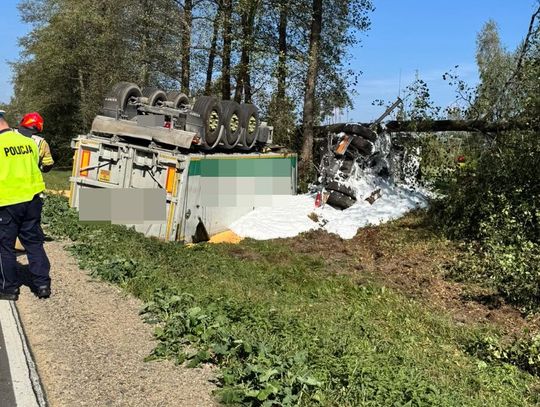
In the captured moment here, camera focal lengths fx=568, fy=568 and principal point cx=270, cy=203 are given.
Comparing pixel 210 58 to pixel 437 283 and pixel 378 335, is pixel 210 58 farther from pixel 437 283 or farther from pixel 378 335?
pixel 378 335

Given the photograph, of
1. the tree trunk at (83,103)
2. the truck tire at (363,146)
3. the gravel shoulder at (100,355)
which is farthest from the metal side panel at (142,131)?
the tree trunk at (83,103)

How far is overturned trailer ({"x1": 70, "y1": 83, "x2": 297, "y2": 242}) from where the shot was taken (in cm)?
973

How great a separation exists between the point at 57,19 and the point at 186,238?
21934mm

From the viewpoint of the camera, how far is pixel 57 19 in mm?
27641

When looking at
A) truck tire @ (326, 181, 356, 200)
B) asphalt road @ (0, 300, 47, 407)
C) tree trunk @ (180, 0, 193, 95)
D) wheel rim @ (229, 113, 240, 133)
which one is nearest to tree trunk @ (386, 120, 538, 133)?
truck tire @ (326, 181, 356, 200)

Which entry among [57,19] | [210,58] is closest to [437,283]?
[210,58]

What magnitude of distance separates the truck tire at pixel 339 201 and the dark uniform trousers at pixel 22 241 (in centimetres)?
767

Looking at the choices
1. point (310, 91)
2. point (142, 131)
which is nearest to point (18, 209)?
point (142, 131)

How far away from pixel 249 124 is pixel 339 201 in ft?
8.45

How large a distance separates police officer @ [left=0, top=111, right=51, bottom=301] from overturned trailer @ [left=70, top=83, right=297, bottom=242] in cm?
406

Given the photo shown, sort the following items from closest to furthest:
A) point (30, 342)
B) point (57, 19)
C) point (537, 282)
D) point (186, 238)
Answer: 1. point (30, 342)
2. point (537, 282)
3. point (186, 238)
4. point (57, 19)

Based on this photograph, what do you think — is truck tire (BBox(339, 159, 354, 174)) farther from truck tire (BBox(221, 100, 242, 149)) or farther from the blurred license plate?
the blurred license plate

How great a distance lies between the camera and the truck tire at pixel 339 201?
12352mm

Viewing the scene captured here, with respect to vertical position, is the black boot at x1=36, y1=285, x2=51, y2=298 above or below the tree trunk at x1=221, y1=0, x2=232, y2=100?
below
